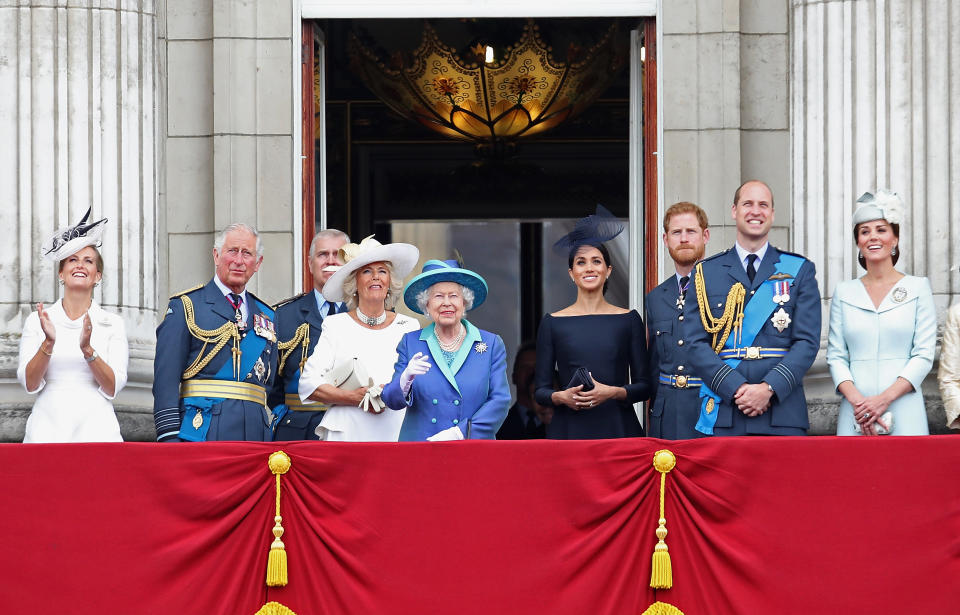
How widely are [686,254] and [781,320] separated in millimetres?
749

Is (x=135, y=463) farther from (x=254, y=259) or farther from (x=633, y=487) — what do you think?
(x=633, y=487)

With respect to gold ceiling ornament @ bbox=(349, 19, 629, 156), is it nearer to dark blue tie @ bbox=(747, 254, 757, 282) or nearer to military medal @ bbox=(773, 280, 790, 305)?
dark blue tie @ bbox=(747, 254, 757, 282)

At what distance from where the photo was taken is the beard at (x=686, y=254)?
8.49 metres

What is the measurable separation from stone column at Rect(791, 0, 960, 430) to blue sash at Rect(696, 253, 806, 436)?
179 centimetres

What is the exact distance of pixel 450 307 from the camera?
8.02 metres

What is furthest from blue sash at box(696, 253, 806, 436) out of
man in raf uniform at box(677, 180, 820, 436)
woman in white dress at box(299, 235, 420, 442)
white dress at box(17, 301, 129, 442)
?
white dress at box(17, 301, 129, 442)

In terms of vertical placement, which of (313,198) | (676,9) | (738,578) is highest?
(676,9)

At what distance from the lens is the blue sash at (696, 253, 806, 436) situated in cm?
789

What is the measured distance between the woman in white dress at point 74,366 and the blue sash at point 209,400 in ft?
1.29

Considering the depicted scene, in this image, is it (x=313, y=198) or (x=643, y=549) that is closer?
(x=643, y=549)

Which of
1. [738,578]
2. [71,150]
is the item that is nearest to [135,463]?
[738,578]

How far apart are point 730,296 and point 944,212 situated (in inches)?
90.0

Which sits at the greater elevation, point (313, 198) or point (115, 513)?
point (313, 198)

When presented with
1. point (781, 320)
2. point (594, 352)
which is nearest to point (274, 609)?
point (594, 352)
